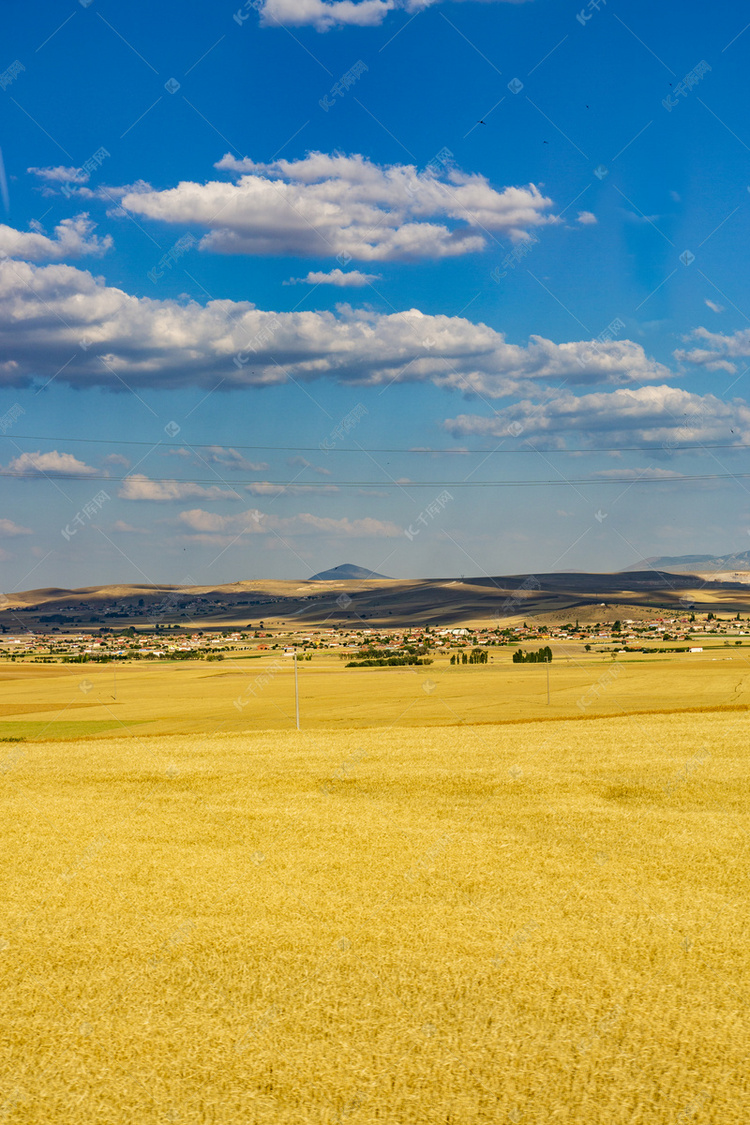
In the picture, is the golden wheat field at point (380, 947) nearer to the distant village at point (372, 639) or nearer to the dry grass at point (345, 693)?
the dry grass at point (345, 693)

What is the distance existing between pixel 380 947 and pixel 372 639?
9719cm

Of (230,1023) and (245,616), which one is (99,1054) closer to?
(230,1023)

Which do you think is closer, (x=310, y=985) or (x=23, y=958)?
(x=310, y=985)

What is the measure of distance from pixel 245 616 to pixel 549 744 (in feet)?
440

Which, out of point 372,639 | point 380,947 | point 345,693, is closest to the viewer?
point 380,947

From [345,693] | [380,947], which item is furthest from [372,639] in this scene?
[380,947]

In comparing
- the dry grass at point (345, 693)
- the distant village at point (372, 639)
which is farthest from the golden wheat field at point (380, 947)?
the distant village at point (372, 639)

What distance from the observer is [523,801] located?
14602 millimetres

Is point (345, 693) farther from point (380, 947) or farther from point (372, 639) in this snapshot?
point (372, 639)

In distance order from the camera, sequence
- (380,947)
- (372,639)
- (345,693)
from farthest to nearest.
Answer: (372,639) < (345,693) < (380,947)

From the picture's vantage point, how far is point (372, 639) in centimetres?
10581

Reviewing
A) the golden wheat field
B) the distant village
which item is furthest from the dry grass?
the golden wheat field

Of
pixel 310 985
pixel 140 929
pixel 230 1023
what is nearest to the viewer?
pixel 230 1023

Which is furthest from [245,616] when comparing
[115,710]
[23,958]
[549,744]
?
[23,958]
